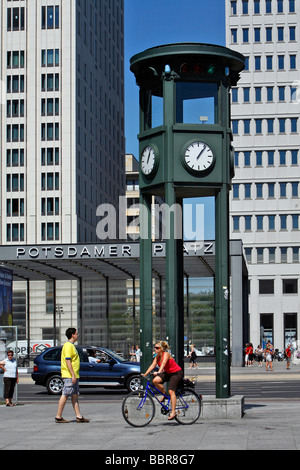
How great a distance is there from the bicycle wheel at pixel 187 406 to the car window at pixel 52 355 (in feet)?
45.6

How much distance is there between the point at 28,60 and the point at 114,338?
4947cm

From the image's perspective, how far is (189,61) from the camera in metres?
16.7

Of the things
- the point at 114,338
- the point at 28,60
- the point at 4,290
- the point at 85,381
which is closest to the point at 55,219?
the point at 28,60

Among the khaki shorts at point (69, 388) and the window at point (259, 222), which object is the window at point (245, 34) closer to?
the window at point (259, 222)

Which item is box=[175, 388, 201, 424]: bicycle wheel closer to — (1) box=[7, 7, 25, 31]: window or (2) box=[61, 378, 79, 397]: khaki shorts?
(2) box=[61, 378, 79, 397]: khaki shorts

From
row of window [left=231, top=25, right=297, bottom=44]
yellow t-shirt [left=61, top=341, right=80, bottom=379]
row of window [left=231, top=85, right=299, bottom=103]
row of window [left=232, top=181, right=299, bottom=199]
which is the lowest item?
yellow t-shirt [left=61, top=341, right=80, bottom=379]

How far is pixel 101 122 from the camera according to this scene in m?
109

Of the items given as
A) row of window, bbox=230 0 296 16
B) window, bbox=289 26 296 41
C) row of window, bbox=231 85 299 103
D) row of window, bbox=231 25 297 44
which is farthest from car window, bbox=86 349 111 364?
row of window, bbox=230 0 296 16

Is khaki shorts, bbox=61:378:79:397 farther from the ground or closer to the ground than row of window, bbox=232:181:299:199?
closer to the ground

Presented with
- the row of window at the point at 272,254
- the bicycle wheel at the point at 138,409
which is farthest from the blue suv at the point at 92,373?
the row of window at the point at 272,254

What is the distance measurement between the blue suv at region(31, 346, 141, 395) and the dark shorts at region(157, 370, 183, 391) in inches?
524

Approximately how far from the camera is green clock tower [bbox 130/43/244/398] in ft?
53.6

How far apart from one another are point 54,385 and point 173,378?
14.2 metres

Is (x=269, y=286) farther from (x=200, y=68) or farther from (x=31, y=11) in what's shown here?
(x=200, y=68)
